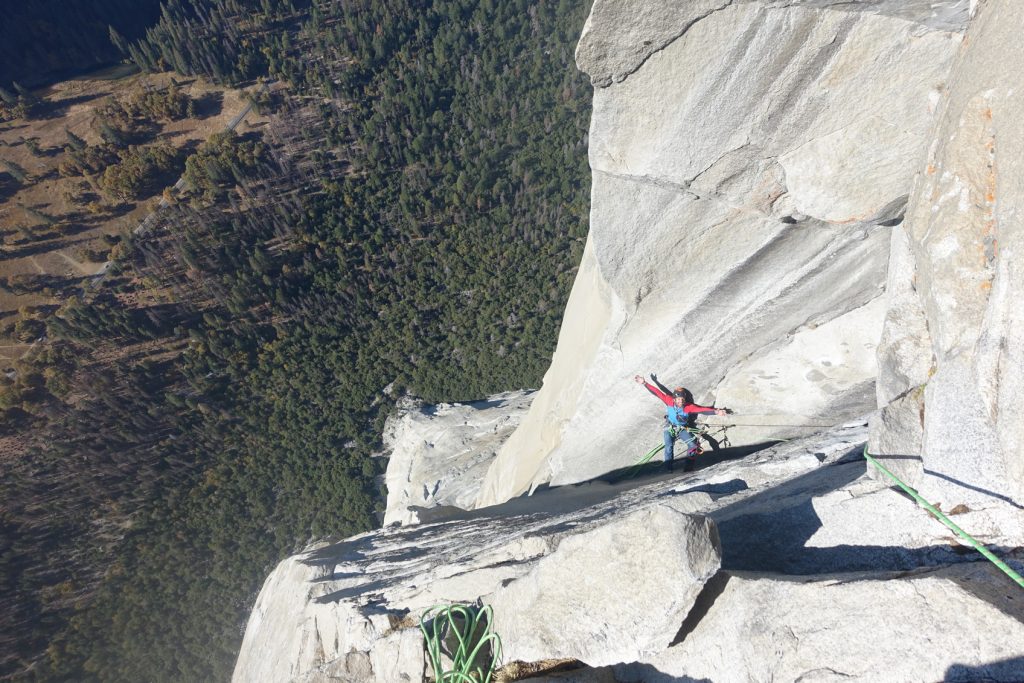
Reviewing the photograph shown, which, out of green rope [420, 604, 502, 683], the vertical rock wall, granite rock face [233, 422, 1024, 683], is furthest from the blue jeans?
green rope [420, 604, 502, 683]

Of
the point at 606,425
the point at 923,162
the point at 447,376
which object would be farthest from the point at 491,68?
the point at 923,162

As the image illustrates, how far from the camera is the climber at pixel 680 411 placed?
8250 millimetres

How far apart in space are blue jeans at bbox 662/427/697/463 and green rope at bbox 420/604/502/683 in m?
5.18

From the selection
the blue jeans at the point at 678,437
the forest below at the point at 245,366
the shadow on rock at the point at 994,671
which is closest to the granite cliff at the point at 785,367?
the shadow on rock at the point at 994,671

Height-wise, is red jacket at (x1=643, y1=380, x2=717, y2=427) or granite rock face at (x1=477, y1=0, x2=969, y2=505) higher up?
granite rock face at (x1=477, y1=0, x2=969, y2=505)

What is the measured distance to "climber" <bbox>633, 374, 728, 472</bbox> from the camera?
8250mm

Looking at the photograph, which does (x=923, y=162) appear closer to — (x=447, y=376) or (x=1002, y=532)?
(x=1002, y=532)

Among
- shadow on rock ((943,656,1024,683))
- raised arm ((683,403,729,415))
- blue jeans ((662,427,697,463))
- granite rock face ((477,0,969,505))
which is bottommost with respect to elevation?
shadow on rock ((943,656,1024,683))

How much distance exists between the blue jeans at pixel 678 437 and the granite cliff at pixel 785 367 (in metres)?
0.55

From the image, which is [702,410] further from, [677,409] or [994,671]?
[994,671]

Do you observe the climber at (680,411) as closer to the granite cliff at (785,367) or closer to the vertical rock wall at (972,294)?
the granite cliff at (785,367)

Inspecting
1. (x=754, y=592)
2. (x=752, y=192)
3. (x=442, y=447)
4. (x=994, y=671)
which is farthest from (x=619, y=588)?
(x=442, y=447)

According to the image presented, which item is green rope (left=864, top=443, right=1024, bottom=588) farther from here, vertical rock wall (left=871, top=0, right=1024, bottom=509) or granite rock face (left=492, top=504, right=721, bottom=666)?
granite rock face (left=492, top=504, right=721, bottom=666)

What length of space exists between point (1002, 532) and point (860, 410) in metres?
4.76
